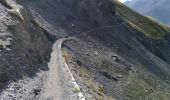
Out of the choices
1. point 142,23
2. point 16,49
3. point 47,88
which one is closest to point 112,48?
point 16,49

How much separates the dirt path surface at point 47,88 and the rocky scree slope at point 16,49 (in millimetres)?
1170

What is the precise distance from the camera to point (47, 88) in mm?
44219

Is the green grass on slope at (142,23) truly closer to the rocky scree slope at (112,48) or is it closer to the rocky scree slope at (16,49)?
the rocky scree slope at (112,48)

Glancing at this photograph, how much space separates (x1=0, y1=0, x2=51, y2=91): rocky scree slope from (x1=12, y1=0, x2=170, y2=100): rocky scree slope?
6.86m

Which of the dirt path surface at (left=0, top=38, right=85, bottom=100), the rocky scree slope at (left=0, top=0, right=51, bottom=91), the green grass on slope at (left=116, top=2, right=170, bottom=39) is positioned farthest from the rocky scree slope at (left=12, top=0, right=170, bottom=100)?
the rocky scree slope at (left=0, top=0, right=51, bottom=91)

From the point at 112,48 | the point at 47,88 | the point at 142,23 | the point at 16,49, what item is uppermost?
the point at 142,23

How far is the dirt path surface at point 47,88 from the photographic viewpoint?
39781 mm

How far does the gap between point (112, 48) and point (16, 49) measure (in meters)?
59.7

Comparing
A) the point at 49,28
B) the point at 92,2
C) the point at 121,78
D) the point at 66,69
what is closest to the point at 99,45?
the point at 49,28

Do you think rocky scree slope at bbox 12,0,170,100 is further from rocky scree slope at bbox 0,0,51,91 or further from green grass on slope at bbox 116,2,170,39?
rocky scree slope at bbox 0,0,51,91

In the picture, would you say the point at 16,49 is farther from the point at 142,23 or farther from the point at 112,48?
the point at 142,23

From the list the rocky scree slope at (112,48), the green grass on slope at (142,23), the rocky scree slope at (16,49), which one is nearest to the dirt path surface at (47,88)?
the rocky scree slope at (16,49)

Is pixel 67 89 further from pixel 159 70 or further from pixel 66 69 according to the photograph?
pixel 159 70

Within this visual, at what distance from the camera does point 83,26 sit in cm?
12412
